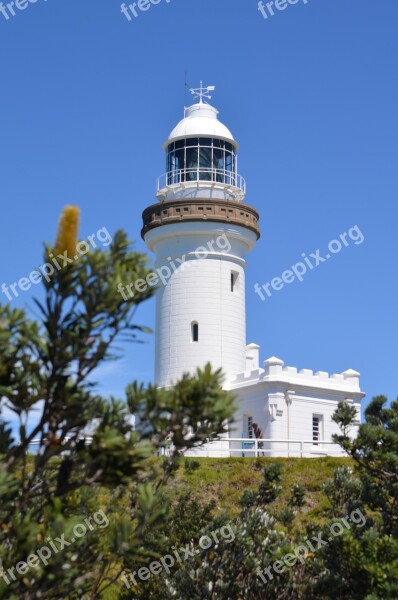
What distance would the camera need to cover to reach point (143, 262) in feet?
24.1

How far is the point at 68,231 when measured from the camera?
21.2 ft

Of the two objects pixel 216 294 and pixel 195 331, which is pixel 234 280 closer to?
pixel 216 294

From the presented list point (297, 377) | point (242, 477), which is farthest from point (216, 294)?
point (242, 477)

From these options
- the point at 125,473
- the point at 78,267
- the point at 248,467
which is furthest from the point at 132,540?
the point at 248,467

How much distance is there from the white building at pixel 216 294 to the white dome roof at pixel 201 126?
0.04 metres

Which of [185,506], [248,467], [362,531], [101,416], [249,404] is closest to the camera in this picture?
[101,416]

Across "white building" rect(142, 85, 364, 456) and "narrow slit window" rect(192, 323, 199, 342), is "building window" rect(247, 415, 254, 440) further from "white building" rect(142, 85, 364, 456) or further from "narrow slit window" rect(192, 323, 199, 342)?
"narrow slit window" rect(192, 323, 199, 342)

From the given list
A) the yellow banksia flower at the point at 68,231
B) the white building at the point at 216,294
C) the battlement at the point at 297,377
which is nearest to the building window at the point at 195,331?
the white building at the point at 216,294

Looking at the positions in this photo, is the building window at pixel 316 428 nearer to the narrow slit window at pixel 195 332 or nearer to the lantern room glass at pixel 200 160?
the narrow slit window at pixel 195 332

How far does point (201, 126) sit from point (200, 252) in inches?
190

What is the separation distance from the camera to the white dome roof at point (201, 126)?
36.2 metres

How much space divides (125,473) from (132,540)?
47 centimetres

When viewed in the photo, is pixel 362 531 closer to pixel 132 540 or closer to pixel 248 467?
pixel 132 540

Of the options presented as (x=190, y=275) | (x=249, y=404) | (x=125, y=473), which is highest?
(x=190, y=275)
